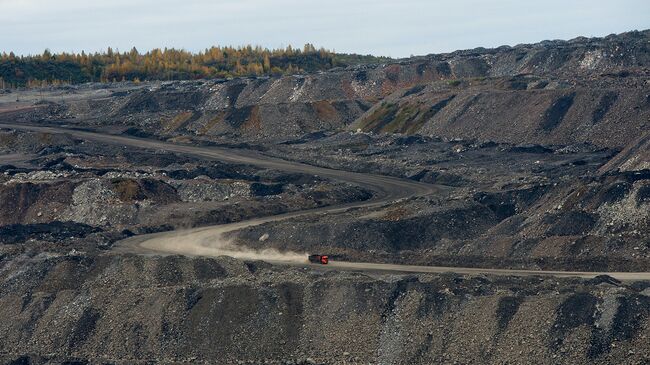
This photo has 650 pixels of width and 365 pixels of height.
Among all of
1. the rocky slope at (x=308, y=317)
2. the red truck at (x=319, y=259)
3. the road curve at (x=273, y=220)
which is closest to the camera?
the rocky slope at (x=308, y=317)

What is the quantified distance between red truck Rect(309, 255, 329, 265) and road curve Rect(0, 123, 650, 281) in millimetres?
393

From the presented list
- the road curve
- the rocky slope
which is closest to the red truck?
the road curve

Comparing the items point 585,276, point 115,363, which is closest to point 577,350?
point 585,276

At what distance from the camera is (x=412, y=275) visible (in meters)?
50.9

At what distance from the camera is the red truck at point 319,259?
5927 centimetres

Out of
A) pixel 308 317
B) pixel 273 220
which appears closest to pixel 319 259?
pixel 308 317

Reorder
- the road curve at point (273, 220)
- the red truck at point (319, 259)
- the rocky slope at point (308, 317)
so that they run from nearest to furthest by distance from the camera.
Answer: the rocky slope at point (308, 317)
the road curve at point (273, 220)
the red truck at point (319, 259)

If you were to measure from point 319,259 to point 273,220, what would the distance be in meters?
13.0

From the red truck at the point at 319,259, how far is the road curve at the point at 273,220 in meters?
0.39

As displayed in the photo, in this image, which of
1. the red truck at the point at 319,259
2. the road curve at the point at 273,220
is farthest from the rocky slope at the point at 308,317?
the road curve at the point at 273,220

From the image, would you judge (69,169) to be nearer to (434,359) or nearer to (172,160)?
(172,160)

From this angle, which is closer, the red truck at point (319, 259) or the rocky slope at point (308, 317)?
the rocky slope at point (308, 317)

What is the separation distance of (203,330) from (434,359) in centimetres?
1110

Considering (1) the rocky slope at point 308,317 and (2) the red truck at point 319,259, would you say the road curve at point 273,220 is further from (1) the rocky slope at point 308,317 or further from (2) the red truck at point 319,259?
(1) the rocky slope at point 308,317
